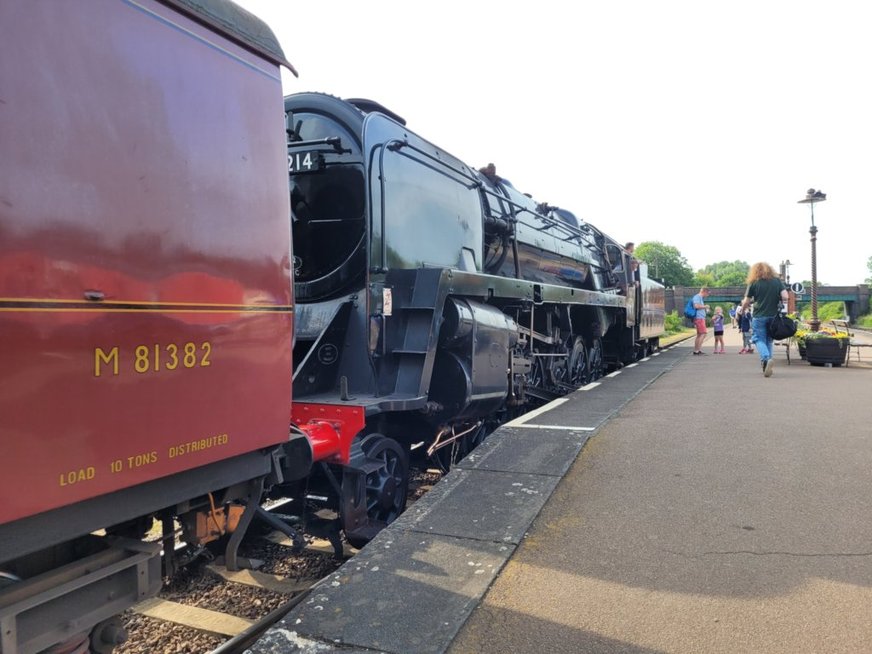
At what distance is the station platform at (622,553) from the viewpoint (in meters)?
2.38

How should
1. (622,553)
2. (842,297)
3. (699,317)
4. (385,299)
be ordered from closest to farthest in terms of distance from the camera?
(622,553) → (385,299) → (699,317) → (842,297)

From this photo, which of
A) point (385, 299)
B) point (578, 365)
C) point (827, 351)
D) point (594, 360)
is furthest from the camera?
point (594, 360)

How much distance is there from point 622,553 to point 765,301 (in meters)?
7.17

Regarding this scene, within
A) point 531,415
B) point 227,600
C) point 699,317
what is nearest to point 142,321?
point 227,600

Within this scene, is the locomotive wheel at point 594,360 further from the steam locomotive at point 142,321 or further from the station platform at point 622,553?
the steam locomotive at point 142,321

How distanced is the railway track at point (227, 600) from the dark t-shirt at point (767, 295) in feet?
24.0

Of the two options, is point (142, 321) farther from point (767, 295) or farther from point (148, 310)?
A: point (767, 295)

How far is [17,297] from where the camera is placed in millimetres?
1691

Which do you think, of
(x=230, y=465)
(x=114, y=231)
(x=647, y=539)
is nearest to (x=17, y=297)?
(x=114, y=231)

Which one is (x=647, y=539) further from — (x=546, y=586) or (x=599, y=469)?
(x=599, y=469)

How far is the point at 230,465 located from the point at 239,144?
1334mm

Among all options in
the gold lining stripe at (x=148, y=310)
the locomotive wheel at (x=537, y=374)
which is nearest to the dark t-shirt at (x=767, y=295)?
the locomotive wheel at (x=537, y=374)

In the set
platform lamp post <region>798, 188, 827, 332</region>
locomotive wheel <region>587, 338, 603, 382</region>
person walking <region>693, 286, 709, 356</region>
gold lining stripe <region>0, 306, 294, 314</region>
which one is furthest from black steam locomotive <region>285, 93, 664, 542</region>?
platform lamp post <region>798, 188, 827, 332</region>

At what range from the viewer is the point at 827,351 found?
10.3 m
